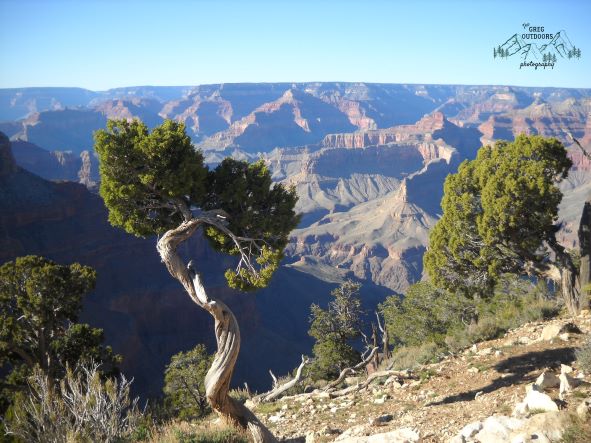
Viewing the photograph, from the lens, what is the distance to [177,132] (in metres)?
11.8

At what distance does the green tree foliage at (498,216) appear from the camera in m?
15.1

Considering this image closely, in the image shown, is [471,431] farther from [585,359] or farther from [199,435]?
[199,435]

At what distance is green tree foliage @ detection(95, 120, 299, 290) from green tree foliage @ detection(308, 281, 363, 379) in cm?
1653

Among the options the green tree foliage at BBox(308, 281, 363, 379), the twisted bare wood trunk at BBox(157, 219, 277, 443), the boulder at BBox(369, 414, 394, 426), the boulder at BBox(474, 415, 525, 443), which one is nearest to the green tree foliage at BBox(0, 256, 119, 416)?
→ the twisted bare wood trunk at BBox(157, 219, 277, 443)

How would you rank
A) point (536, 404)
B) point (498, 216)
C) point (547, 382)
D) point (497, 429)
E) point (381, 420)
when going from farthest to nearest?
point (498, 216) < point (381, 420) < point (547, 382) < point (536, 404) < point (497, 429)

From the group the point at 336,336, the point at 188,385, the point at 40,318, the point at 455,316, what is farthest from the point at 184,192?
the point at 455,316

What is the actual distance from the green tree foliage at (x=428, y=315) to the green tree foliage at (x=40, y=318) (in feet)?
63.7

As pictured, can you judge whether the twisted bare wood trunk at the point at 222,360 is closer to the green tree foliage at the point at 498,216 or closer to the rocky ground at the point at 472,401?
the rocky ground at the point at 472,401

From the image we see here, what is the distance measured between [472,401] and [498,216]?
22.4 ft

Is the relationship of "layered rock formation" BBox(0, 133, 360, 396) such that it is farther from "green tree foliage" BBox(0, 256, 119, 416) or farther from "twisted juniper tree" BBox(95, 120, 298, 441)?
"twisted juniper tree" BBox(95, 120, 298, 441)

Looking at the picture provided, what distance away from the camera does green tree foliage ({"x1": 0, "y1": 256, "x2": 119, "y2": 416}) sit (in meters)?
18.1

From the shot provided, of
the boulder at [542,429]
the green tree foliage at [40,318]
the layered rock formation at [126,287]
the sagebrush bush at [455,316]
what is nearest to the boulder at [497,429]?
the boulder at [542,429]

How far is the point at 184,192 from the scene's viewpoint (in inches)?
464

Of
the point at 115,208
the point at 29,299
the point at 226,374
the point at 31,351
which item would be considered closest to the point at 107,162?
the point at 115,208
